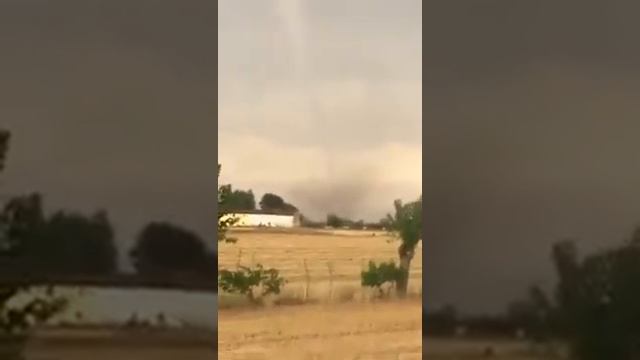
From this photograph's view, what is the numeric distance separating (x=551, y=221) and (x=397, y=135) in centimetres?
88

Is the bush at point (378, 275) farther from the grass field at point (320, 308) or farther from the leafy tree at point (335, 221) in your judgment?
the leafy tree at point (335, 221)

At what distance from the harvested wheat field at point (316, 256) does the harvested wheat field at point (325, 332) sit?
0.30 feet

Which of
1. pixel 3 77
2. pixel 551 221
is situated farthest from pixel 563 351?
pixel 3 77

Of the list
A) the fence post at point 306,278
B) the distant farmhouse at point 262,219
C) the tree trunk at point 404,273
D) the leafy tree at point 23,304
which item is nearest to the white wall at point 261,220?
the distant farmhouse at point 262,219

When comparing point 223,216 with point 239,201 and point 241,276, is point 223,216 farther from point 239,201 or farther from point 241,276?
point 241,276

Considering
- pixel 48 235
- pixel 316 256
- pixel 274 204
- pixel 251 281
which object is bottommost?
pixel 251 281

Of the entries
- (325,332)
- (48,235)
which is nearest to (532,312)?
(325,332)

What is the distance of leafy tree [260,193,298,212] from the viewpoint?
4.11 metres

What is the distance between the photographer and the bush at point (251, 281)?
4082 mm

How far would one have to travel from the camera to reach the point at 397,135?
13.9 ft

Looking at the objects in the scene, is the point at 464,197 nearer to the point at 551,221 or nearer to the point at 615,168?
the point at 551,221

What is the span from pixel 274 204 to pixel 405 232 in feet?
2.23

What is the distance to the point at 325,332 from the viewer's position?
14.0 ft

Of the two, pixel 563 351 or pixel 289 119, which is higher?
pixel 289 119
